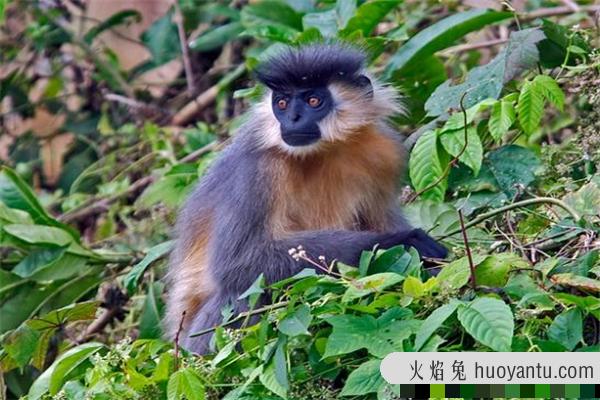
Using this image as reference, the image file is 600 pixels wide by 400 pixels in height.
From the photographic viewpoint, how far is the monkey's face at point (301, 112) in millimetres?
5414

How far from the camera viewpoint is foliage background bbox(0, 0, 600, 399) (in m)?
3.97

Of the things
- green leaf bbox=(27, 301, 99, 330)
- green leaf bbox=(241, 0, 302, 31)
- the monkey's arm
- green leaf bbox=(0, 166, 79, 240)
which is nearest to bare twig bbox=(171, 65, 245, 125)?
green leaf bbox=(241, 0, 302, 31)

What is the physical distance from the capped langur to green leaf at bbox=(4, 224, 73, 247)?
843 millimetres

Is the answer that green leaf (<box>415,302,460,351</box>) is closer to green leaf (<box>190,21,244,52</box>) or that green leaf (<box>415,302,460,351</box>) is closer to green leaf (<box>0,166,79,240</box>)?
green leaf (<box>0,166,79,240</box>)

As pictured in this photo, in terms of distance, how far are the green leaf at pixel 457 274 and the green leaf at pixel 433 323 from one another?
20 cm

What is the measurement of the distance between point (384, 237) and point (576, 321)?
1453 millimetres

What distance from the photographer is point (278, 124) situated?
18.1 ft

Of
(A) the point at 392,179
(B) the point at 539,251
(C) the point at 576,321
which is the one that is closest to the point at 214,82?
(A) the point at 392,179

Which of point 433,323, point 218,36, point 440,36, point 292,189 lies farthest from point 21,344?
point 218,36

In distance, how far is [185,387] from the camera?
3912mm

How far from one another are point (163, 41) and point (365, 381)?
5.70m

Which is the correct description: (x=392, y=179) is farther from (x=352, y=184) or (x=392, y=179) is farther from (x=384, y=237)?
(x=384, y=237)

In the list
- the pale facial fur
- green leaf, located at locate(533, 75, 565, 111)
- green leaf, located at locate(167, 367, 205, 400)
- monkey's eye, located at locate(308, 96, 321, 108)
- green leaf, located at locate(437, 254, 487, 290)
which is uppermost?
green leaf, located at locate(533, 75, 565, 111)

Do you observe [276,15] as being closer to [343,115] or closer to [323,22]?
[323,22]
